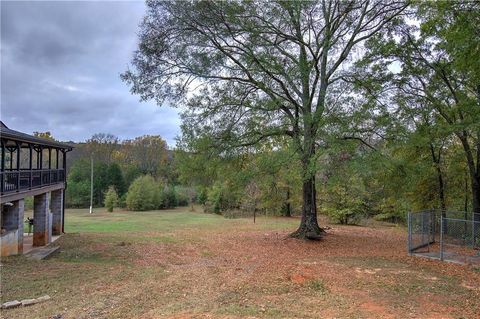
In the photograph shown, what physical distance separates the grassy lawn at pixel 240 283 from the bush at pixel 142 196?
36.0 meters

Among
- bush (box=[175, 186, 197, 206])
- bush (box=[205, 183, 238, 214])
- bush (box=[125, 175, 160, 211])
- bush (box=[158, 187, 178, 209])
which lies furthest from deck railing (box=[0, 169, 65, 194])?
bush (box=[175, 186, 197, 206])

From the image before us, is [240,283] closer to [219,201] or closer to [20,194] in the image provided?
[20,194]

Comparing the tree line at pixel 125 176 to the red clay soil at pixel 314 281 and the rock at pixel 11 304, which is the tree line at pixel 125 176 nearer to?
the red clay soil at pixel 314 281

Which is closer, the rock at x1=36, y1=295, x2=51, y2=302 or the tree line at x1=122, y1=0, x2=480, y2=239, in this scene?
the rock at x1=36, y1=295, x2=51, y2=302

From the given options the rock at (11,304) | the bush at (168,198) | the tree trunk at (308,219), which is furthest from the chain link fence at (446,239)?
the bush at (168,198)

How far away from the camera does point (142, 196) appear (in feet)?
167

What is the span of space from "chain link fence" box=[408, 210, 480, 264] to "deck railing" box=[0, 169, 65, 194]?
14.7 metres

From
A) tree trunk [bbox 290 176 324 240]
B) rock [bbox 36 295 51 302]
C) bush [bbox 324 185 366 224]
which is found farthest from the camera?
bush [bbox 324 185 366 224]

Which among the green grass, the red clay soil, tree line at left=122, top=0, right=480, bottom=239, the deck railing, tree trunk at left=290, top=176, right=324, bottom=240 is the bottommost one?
the green grass

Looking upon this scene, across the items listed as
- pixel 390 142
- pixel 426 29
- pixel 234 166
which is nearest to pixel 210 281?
pixel 234 166

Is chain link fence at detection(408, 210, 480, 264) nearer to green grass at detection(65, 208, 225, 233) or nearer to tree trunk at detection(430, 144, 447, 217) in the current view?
tree trunk at detection(430, 144, 447, 217)

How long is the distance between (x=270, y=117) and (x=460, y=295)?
1040 cm

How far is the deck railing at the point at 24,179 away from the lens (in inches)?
491

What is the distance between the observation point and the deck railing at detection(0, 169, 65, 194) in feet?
40.9
